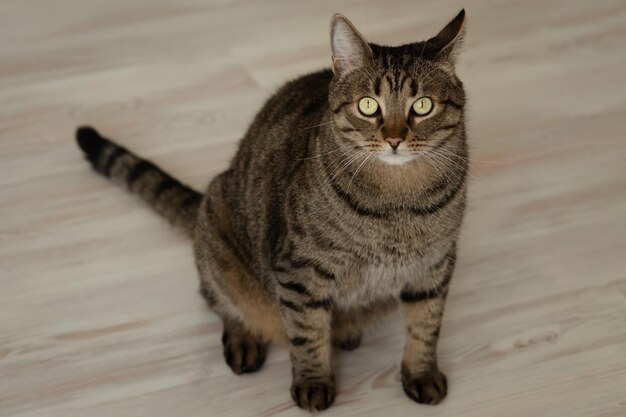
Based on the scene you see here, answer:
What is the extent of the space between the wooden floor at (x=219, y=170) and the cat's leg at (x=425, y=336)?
0.04m

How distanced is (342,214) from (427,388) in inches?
16.6

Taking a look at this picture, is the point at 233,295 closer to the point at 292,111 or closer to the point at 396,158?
the point at 292,111

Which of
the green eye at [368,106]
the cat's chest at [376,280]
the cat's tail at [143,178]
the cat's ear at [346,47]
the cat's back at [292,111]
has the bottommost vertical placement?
the cat's tail at [143,178]

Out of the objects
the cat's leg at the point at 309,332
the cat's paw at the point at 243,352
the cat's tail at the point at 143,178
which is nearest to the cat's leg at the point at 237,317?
the cat's paw at the point at 243,352

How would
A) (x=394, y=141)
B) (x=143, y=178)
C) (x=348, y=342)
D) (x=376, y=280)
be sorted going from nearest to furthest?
(x=394, y=141)
(x=376, y=280)
(x=348, y=342)
(x=143, y=178)

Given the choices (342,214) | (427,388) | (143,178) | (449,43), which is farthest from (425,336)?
(143,178)

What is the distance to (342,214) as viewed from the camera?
4.77 feet

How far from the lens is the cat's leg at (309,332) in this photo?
1.52 metres

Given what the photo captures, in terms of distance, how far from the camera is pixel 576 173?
215 cm

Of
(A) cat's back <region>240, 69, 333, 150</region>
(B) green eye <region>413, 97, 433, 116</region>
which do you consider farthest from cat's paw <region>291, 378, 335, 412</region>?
(B) green eye <region>413, 97, 433, 116</region>

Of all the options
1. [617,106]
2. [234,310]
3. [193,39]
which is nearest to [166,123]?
[193,39]

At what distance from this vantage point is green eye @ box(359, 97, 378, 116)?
4.56 ft

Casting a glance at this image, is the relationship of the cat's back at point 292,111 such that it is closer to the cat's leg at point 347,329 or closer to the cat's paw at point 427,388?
the cat's leg at point 347,329

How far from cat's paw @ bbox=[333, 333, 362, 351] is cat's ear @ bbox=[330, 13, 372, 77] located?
0.58 metres
